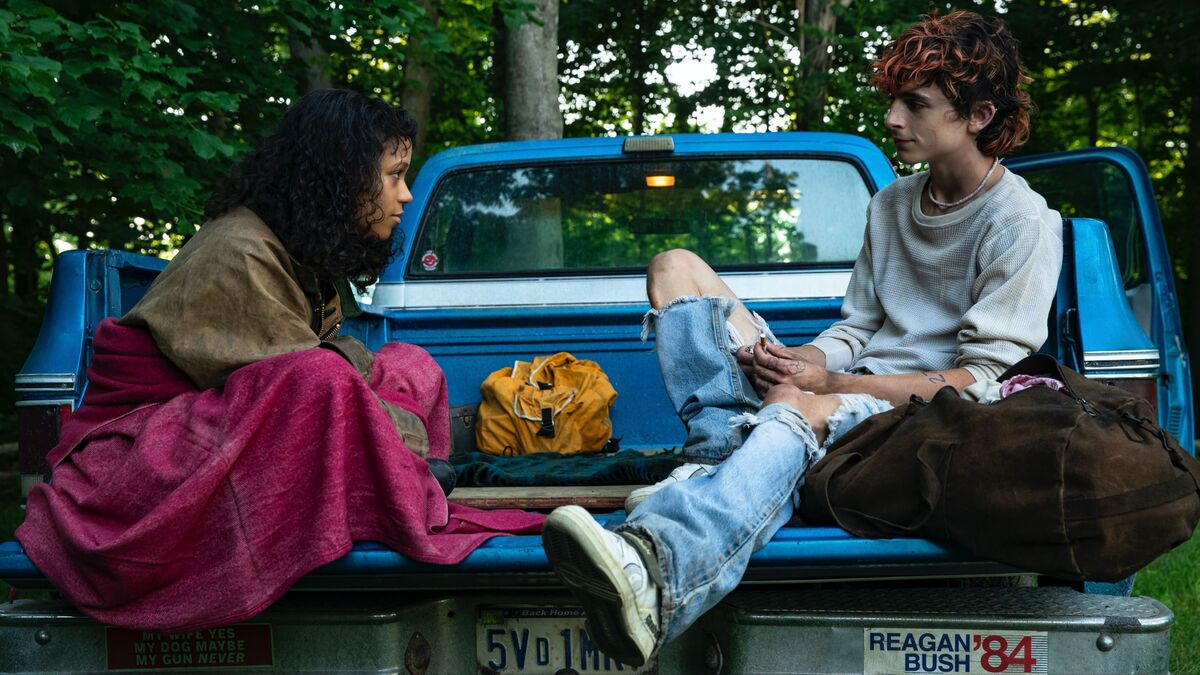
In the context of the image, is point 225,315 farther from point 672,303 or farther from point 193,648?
point 672,303

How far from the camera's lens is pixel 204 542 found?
2244mm

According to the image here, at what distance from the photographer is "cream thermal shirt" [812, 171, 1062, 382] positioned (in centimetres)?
276

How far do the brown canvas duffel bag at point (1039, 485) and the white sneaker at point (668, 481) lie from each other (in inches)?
11.9

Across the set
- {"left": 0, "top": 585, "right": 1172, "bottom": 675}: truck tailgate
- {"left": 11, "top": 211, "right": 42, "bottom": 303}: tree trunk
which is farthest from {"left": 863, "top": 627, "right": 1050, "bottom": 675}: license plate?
{"left": 11, "top": 211, "right": 42, "bottom": 303}: tree trunk

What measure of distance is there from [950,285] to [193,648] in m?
1.95

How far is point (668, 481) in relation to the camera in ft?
8.07

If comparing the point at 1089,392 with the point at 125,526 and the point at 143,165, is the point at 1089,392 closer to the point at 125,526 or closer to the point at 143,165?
the point at 125,526

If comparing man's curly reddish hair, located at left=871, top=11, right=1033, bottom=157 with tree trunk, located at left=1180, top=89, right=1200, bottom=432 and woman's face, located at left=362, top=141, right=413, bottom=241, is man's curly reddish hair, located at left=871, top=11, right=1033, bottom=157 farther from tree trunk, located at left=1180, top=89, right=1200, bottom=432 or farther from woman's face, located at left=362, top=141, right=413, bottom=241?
tree trunk, located at left=1180, top=89, right=1200, bottom=432

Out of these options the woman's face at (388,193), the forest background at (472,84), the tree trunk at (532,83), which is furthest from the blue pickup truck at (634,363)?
the tree trunk at (532,83)

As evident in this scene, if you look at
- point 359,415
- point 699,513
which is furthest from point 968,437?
point 359,415

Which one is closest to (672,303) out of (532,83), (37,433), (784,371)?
(784,371)

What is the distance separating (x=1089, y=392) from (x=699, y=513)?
80 cm

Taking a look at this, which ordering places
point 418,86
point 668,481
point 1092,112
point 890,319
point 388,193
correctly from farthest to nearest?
point 1092,112, point 418,86, point 890,319, point 388,193, point 668,481

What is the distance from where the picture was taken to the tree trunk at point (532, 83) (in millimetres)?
8953
